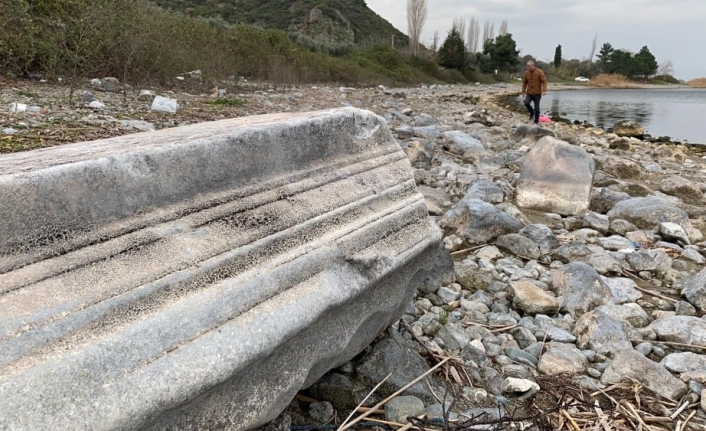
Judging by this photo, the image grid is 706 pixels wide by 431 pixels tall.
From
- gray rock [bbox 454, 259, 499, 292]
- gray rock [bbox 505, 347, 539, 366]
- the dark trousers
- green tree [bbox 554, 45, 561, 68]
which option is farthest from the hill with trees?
gray rock [bbox 505, 347, 539, 366]

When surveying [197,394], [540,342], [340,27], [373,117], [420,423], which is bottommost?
[540,342]

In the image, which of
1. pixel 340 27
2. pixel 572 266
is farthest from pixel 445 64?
pixel 572 266

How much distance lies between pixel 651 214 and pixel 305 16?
46.6m

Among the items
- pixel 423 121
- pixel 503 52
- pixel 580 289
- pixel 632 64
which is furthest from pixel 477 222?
pixel 632 64

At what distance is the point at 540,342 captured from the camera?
246cm

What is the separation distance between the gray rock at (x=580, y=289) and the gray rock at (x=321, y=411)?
5.43ft

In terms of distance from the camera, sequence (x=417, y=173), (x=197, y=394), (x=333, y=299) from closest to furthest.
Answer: (x=197, y=394) → (x=333, y=299) → (x=417, y=173)

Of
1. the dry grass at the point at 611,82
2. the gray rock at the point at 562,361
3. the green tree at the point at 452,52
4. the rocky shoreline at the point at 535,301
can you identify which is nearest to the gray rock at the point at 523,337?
the rocky shoreline at the point at 535,301

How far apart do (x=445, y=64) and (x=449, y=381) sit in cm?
3792

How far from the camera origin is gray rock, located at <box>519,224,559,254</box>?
147 inches

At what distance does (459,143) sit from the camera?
7.06 meters

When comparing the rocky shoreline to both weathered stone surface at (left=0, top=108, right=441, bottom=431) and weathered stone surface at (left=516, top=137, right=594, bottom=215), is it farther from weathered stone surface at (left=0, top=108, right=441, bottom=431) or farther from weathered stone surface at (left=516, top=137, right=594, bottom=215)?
weathered stone surface at (left=0, top=108, right=441, bottom=431)

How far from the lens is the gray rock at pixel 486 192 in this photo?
4691 millimetres

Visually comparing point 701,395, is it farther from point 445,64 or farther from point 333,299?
point 445,64
